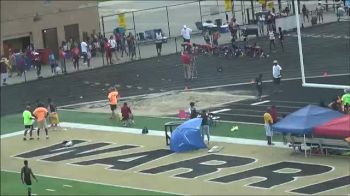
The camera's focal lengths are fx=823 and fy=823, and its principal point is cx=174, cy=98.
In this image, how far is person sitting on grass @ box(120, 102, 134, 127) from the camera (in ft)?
84.7

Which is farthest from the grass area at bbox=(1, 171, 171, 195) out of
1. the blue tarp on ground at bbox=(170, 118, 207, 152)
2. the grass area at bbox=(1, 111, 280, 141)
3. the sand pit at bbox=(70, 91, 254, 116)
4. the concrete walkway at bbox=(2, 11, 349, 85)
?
the concrete walkway at bbox=(2, 11, 349, 85)

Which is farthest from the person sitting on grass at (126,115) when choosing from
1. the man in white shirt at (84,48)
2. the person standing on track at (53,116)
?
the man in white shirt at (84,48)

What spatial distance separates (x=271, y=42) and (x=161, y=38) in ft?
20.9

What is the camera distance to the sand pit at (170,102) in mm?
28438

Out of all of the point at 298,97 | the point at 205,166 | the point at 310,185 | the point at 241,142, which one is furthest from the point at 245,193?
the point at 298,97

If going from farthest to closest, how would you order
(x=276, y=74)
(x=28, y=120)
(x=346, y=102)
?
1. (x=276, y=74)
2. (x=28, y=120)
3. (x=346, y=102)

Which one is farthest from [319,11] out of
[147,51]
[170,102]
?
[170,102]

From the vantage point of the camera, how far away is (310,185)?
18.2m

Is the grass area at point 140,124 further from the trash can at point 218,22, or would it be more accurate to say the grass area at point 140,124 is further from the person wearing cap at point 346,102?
the trash can at point 218,22

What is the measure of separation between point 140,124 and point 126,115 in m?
0.74

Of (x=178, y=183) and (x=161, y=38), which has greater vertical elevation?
(x=161, y=38)

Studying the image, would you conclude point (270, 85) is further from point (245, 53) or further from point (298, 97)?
point (245, 53)

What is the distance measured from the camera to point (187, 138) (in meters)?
22.5

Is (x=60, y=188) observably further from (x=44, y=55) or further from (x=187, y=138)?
(x=44, y=55)
